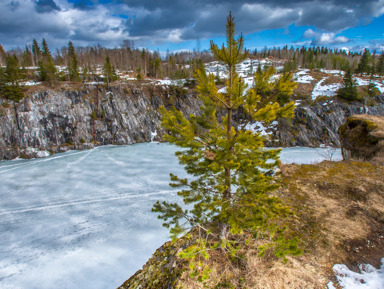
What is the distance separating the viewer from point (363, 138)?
15.0 meters

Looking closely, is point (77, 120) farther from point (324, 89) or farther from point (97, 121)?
point (324, 89)

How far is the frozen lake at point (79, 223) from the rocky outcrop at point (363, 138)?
49.5ft

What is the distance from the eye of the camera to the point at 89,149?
117 feet

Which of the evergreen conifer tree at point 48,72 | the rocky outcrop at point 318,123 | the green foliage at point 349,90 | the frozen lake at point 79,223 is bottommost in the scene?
the frozen lake at point 79,223

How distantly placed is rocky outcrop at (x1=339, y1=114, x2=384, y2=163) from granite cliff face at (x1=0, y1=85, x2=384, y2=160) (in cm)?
2186

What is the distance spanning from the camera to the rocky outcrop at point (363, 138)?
13.8 metres

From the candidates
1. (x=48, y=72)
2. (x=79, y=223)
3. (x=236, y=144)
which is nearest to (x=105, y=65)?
(x=48, y=72)

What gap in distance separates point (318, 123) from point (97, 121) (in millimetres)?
46391

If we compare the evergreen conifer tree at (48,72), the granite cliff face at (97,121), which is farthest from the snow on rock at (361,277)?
the evergreen conifer tree at (48,72)

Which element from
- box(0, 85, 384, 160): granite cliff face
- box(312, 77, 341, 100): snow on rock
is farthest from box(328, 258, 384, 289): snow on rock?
box(312, 77, 341, 100): snow on rock

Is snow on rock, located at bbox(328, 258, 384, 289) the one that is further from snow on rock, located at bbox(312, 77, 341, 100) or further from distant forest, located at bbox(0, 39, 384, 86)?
snow on rock, located at bbox(312, 77, 341, 100)

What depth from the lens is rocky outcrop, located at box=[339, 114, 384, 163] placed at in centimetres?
1375

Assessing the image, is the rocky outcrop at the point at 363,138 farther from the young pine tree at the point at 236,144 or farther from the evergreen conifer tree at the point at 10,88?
the evergreen conifer tree at the point at 10,88

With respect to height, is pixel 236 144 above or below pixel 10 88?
below
